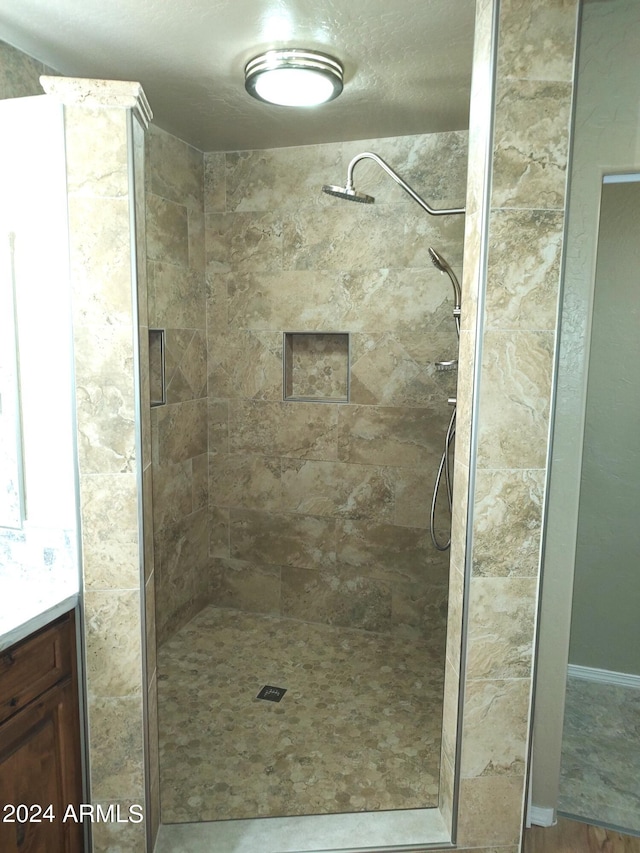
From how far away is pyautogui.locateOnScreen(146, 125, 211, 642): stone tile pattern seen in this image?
2984mm

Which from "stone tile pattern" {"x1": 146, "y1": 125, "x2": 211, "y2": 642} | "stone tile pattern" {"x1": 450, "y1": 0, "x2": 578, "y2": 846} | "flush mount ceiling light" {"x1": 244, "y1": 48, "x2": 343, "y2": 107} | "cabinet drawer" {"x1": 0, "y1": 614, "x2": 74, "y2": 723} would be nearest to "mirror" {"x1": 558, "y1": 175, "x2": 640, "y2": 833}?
"stone tile pattern" {"x1": 450, "y1": 0, "x2": 578, "y2": 846}

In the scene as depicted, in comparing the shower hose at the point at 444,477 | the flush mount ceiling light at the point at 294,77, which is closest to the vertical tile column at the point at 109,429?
the flush mount ceiling light at the point at 294,77

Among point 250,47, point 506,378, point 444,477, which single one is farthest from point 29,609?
point 444,477

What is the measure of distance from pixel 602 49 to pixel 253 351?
7.11 feet

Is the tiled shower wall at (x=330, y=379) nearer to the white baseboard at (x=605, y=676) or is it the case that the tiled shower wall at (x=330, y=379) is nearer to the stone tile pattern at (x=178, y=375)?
the stone tile pattern at (x=178, y=375)

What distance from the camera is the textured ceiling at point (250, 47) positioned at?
6.14ft

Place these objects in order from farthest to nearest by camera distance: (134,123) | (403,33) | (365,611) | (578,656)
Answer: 1. (365,611)
2. (578,656)
3. (403,33)
4. (134,123)

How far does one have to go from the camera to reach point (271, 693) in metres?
2.78

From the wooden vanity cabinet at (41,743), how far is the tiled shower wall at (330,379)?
1821mm

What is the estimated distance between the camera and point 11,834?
1.50 metres

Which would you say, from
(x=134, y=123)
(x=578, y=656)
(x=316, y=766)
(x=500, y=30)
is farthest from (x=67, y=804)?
(x=500, y=30)

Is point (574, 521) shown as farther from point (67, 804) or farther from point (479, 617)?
point (67, 804)

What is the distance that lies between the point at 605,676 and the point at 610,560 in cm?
51

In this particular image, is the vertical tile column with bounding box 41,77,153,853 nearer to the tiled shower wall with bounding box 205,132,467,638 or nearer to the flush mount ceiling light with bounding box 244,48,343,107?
the flush mount ceiling light with bounding box 244,48,343,107
